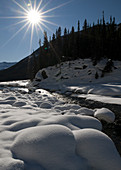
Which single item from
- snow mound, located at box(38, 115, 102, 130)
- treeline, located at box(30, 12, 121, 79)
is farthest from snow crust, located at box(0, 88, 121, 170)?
treeline, located at box(30, 12, 121, 79)

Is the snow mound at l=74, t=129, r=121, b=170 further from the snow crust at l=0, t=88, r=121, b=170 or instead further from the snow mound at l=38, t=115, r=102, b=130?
the snow mound at l=38, t=115, r=102, b=130

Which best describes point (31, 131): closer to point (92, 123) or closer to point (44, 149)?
point (44, 149)

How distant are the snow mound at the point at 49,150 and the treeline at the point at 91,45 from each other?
24.5 metres

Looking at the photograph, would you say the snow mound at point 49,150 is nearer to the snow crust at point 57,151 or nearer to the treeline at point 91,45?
the snow crust at point 57,151

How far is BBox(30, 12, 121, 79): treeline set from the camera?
25328 mm

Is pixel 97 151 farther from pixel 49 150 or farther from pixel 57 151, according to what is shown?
pixel 49 150

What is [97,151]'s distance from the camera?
1.46 metres

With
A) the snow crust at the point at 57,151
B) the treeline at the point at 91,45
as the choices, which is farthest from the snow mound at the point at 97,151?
the treeline at the point at 91,45

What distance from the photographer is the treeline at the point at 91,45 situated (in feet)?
83.1

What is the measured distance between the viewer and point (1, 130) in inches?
78.2

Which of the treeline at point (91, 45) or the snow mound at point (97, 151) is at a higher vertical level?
the treeline at point (91, 45)

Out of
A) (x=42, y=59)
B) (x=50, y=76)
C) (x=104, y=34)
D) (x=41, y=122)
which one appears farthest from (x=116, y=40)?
(x=41, y=122)

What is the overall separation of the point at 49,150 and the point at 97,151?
0.71 m

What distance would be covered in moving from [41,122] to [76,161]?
43.7 inches
